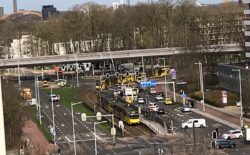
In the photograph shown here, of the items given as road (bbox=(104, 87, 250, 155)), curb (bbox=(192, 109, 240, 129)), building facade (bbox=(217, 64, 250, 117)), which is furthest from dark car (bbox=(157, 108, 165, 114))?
building facade (bbox=(217, 64, 250, 117))

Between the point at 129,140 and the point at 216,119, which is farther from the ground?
the point at 216,119

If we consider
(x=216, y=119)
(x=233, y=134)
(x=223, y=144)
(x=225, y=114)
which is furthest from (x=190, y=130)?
(x=223, y=144)

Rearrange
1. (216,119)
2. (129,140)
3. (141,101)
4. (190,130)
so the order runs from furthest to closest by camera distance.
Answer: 1. (141,101)
2. (216,119)
3. (190,130)
4. (129,140)

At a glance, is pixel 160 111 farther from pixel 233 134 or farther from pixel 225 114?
pixel 233 134

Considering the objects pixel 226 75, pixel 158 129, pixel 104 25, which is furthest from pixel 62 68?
pixel 158 129

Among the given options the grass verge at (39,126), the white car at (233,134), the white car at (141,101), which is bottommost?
the grass verge at (39,126)

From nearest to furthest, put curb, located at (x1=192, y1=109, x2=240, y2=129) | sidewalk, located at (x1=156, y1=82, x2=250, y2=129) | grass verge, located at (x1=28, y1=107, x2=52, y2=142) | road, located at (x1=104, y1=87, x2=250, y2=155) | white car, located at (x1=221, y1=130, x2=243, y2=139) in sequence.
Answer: road, located at (x1=104, y1=87, x2=250, y2=155) → white car, located at (x1=221, y1=130, x2=243, y2=139) → curb, located at (x1=192, y1=109, x2=240, y2=129) → sidewalk, located at (x1=156, y1=82, x2=250, y2=129) → grass verge, located at (x1=28, y1=107, x2=52, y2=142)

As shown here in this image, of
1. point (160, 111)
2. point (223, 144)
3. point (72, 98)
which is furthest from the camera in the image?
point (72, 98)

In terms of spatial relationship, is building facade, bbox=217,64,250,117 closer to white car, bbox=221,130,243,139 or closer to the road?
the road

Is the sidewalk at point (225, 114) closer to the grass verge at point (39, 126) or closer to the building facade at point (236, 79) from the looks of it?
the building facade at point (236, 79)

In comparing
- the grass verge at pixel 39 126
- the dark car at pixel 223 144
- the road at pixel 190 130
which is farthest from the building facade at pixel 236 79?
the grass verge at pixel 39 126

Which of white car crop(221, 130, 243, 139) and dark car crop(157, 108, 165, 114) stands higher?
white car crop(221, 130, 243, 139)

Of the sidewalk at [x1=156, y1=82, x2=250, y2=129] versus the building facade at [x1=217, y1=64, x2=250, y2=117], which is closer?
the sidewalk at [x1=156, y1=82, x2=250, y2=129]

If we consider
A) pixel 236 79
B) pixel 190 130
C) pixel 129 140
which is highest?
pixel 236 79
